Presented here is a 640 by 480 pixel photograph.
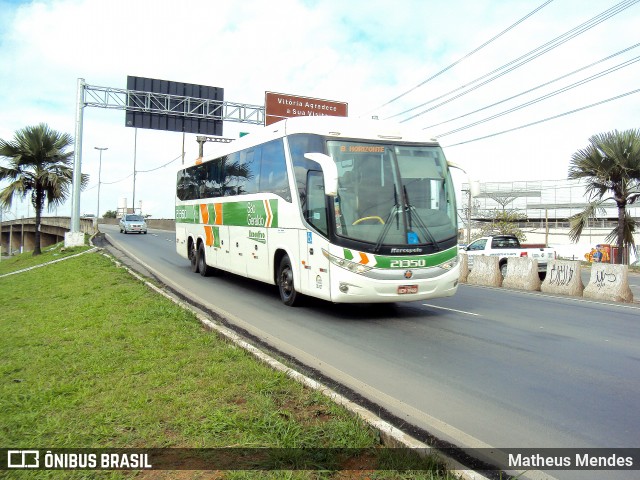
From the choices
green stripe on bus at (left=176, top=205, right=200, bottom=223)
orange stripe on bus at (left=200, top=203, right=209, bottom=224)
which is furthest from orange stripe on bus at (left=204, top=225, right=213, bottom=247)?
green stripe on bus at (left=176, top=205, right=200, bottom=223)

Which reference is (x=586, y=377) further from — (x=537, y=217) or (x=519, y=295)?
(x=537, y=217)

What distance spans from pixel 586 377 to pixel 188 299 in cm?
794

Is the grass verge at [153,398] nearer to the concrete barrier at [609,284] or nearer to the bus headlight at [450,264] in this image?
the bus headlight at [450,264]

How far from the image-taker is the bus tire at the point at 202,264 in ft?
52.3

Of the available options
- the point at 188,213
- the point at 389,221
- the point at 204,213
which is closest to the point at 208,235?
the point at 204,213

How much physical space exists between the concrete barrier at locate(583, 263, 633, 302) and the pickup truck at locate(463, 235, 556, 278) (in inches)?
110

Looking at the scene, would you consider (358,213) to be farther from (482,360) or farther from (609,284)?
(609,284)

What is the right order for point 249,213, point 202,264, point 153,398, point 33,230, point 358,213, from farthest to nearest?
point 33,230
point 202,264
point 249,213
point 358,213
point 153,398

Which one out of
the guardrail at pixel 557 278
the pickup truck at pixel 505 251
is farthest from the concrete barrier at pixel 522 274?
the pickup truck at pixel 505 251

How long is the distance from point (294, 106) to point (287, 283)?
1882 cm

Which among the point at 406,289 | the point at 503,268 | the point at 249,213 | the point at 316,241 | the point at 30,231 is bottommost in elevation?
the point at 30,231

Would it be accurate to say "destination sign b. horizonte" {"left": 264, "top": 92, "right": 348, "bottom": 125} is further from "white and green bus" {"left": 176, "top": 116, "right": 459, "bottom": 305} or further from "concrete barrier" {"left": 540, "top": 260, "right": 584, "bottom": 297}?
"white and green bus" {"left": 176, "top": 116, "right": 459, "bottom": 305}

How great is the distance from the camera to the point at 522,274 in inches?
620

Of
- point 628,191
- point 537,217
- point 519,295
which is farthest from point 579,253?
point 537,217
